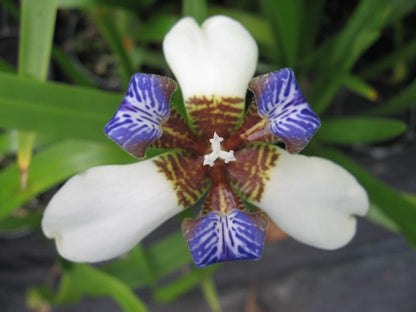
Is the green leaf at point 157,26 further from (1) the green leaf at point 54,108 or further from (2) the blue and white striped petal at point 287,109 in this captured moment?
(2) the blue and white striped petal at point 287,109

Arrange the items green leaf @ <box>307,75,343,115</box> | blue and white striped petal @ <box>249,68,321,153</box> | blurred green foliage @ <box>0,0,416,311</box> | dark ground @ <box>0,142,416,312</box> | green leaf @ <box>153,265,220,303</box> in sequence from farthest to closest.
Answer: dark ground @ <box>0,142,416,312</box>
green leaf @ <box>153,265,220,303</box>
green leaf @ <box>307,75,343,115</box>
blurred green foliage @ <box>0,0,416,311</box>
blue and white striped petal @ <box>249,68,321,153</box>

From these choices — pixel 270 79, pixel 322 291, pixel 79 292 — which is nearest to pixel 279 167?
→ pixel 270 79

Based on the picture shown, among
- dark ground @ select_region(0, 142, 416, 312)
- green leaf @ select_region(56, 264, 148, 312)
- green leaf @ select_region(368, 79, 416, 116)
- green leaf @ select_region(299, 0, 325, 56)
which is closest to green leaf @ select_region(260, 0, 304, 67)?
green leaf @ select_region(299, 0, 325, 56)

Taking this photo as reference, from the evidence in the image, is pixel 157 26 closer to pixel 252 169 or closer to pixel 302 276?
pixel 252 169

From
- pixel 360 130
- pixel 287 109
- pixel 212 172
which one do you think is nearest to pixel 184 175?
pixel 212 172

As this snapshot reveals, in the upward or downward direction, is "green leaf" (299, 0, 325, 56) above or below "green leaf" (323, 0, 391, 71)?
below

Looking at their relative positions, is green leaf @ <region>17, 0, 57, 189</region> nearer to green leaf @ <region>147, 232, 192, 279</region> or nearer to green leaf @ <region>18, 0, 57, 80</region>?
green leaf @ <region>18, 0, 57, 80</region>
